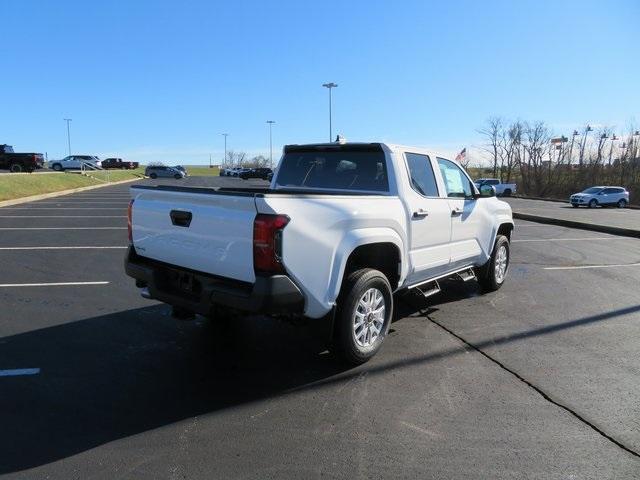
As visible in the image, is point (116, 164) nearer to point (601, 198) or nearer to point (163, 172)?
point (163, 172)

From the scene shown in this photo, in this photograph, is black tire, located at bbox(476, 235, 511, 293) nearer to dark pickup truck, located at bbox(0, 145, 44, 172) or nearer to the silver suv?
dark pickup truck, located at bbox(0, 145, 44, 172)

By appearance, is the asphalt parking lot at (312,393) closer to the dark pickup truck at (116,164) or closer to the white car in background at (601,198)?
the white car in background at (601,198)

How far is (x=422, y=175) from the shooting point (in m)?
5.68

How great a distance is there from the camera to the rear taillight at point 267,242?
145 inches

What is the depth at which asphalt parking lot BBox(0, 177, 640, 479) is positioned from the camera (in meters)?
3.10

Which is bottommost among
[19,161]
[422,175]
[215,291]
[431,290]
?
[431,290]

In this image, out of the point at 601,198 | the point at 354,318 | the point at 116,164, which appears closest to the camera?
the point at 354,318

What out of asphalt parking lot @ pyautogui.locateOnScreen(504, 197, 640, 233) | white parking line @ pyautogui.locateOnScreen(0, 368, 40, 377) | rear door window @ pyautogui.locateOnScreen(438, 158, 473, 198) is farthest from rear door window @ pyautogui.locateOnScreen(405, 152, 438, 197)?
asphalt parking lot @ pyautogui.locateOnScreen(504, 197, 640, 233)

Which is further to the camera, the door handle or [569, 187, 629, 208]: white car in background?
[569, 187, 629, 208]: white car in background

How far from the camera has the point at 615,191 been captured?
37.1 m

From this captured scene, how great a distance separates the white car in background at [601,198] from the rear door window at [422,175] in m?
34.2

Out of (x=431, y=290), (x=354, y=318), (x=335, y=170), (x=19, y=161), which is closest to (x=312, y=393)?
(x=354, y=318)

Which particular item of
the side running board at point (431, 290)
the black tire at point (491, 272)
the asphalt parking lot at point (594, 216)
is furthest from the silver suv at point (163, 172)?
the side running board at point (431, 290)

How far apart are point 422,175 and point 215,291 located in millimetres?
2818
